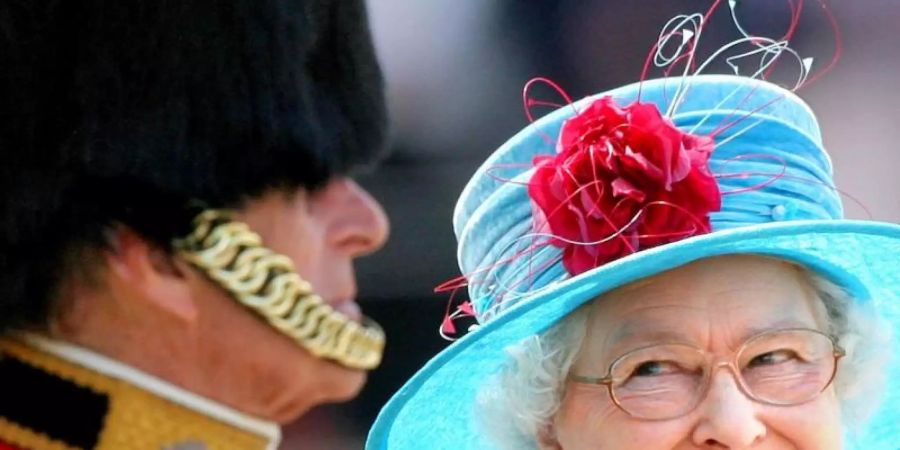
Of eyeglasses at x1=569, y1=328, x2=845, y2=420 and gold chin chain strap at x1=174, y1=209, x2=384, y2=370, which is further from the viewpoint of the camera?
eyeglasses at x1=569, y1=328, x2=845, y2=420

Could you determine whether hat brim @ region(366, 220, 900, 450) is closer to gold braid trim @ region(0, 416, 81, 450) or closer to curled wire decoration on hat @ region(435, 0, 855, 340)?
curled wire decoration on hat @ region(435, 0, 855, 340)

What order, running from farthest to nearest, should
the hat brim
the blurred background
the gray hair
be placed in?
the blurred background → the gray hair → the hat brim

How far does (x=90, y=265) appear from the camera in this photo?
656mm

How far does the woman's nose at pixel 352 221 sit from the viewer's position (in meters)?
0.69

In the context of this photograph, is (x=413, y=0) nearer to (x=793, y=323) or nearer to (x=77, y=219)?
(x=793, y=323)

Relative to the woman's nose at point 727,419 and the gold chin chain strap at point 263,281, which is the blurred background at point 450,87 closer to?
the woman's nose at point 727,419

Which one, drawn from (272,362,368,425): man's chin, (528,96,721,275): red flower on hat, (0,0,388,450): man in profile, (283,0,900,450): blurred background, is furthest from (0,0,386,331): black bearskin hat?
(283,0,900,450): blurred background

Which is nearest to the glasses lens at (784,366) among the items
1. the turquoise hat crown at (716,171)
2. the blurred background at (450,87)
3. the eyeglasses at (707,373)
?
the eyeglasses at (707,373)

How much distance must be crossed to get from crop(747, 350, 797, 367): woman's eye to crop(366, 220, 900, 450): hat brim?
0.31ft

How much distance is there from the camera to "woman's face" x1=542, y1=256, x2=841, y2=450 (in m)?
1.21

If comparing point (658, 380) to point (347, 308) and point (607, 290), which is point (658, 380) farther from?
point (347, 308)

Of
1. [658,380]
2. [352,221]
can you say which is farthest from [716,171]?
[352,221]

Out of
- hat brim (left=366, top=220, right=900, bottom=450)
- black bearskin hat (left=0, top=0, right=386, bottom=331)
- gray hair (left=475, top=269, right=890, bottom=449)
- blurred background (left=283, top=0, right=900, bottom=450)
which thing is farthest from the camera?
blurred background (left=283, top=0, right=900, bottom=450)

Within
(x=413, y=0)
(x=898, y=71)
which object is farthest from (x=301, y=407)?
(x=898, y=71)
